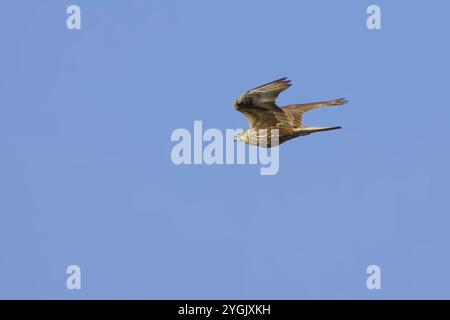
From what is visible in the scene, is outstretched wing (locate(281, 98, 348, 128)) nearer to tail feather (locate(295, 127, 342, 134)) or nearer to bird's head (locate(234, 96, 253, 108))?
tail feather (locate(295, 127, 342, 134))

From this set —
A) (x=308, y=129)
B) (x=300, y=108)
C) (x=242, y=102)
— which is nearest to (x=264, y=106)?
(x=242, y=102)

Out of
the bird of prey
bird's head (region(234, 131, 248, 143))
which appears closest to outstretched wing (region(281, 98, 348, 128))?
the bird of prey

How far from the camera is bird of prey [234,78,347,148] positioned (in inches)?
1059

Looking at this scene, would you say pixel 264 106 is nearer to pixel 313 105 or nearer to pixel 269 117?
pixel 269 117

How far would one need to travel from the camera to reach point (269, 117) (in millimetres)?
27984

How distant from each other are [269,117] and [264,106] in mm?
572

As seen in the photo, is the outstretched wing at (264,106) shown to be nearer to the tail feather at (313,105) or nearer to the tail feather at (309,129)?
the tail feather at (309,129)

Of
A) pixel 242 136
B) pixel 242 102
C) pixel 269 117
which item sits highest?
pixel 242 102

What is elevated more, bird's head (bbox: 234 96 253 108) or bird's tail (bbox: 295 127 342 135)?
bird's head (bbox: 234 96 253 108)

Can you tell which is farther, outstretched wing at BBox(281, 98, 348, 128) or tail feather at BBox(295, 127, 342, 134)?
outstretched wing at BBox(281, 98, 348, 128)
